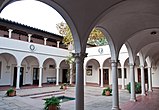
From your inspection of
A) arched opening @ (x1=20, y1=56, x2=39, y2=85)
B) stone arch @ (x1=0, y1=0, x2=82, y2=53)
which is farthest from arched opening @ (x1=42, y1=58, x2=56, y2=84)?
stone arch @ (x1=0, y1=0, x2=82, y2=53)

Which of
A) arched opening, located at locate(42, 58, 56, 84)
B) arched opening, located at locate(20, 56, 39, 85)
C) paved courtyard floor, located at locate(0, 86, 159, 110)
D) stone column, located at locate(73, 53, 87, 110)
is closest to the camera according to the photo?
stone column, located at locate(73, 53, 87, 110)

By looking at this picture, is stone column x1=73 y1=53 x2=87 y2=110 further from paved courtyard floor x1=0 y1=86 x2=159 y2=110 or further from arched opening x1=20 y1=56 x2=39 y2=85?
arched opening x1=20 y1=56 x2=39 y2=85

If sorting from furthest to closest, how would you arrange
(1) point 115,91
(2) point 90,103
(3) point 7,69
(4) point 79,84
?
(3) point 7,69, (2) point 90,103, (1) point 115,91, (4) point 79,84

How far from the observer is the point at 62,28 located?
1850 cm

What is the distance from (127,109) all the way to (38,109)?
15.6 ft

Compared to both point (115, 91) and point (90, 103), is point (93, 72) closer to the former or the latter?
point (90, 103)

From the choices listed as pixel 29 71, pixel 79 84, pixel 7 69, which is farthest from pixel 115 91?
pixel 29 71

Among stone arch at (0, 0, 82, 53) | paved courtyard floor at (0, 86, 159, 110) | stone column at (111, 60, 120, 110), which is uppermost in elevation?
stone arch at (0, 0, 82, 53)

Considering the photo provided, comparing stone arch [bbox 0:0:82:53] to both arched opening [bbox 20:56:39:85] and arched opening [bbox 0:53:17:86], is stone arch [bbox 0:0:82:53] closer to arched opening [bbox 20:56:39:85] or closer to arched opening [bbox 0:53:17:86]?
arched opening [bbox 0:53:17:86]

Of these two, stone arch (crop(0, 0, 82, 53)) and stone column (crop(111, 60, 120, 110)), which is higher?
stone arch (crop(0, 0, 82, 53))

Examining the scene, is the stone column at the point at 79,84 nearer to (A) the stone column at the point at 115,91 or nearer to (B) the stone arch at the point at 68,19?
(B) the stone arch at the point at 68,19

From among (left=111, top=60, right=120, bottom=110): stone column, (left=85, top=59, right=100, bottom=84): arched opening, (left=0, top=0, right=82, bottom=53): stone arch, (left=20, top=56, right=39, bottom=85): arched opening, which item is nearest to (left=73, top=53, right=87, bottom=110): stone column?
(left=0, top=0, right=82, bottom=53): stone arch

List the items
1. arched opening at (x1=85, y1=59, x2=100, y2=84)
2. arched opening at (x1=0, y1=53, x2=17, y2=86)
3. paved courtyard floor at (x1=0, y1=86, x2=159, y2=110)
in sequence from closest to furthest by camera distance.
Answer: paved courtyard floor at (x1=0, y1=86, x2=159, y2=110)
arched opening at (x1=0, y1=53, x2=17, y2=86)
arched opening at (x1=85, y1=59, x2=100, y2=84)

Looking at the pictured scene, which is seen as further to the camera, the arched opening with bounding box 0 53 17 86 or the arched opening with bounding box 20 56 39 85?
the arched opening with bounding box 20 56 39 85
